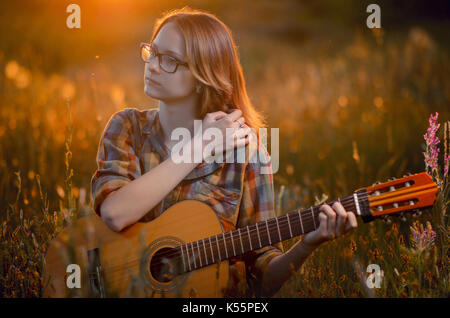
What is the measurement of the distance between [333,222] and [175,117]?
0.91 m

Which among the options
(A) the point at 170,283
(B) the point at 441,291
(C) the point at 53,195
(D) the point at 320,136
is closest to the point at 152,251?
(A) the point at 170,283

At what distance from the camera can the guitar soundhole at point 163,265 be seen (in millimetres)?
2141

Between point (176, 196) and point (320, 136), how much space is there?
2712 millimetres

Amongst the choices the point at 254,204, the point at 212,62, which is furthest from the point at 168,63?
the point at 254,204

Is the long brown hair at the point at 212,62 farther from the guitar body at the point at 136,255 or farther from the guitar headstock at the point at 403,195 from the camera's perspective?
the guitar headstock at the point at 403,195

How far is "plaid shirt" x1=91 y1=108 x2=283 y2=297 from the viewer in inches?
88.7

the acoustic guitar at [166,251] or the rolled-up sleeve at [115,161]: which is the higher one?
the rolled-up sleeve at [115,161]

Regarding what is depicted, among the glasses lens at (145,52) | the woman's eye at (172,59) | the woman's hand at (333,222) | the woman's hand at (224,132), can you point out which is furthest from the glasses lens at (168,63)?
the woman's hand at (333,222)

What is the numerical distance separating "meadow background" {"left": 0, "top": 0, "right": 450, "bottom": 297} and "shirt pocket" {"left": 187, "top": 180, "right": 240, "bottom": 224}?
407mm

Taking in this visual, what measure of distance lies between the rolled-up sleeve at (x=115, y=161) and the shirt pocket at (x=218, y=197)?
275 millimetres

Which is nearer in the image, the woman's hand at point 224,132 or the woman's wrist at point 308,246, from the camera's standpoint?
the woman's wrist at point 308,246

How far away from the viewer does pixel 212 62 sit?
7.63 feet

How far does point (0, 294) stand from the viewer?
2.25 m
